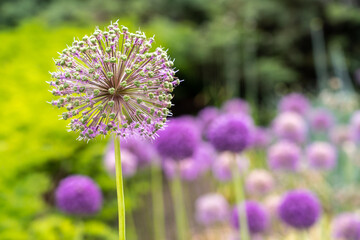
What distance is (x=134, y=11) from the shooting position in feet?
32.3

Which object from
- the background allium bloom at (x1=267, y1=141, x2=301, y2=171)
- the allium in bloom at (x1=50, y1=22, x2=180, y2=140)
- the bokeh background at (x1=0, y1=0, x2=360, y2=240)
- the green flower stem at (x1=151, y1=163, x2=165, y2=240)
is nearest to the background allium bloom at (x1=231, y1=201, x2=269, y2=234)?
the background allium bloom at (x1=267, y1=141, x2=301, y2=171)

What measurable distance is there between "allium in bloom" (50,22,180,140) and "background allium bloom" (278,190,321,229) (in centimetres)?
117

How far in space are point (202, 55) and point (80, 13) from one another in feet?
9.61

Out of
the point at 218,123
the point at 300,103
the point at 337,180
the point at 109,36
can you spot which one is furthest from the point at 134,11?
the point at 109,36

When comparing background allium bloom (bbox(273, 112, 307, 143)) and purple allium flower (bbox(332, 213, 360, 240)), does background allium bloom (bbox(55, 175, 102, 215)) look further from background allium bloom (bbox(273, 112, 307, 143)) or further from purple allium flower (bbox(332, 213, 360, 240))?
background allium bloom (bbox(273, 112, 307, 143))

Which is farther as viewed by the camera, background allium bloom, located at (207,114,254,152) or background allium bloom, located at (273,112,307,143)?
background allium bloom, located at (273,112,307,143)

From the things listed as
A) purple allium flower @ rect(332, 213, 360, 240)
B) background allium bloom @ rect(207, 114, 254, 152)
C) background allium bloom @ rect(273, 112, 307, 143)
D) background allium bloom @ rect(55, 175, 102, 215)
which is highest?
background allium bloom @ rect(273, 112, 307, 143)

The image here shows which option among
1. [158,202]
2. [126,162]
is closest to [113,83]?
[126,162]

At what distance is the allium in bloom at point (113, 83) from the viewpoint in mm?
906

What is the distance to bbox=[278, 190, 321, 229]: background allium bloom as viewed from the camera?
73.7 inches

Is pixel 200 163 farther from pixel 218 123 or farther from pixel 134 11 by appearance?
pixel 134 11

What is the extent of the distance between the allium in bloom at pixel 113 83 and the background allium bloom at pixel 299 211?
1166 mm

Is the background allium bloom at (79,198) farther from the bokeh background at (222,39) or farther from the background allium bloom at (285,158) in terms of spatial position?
the bokeh background at (222,39)

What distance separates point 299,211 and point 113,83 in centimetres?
127
